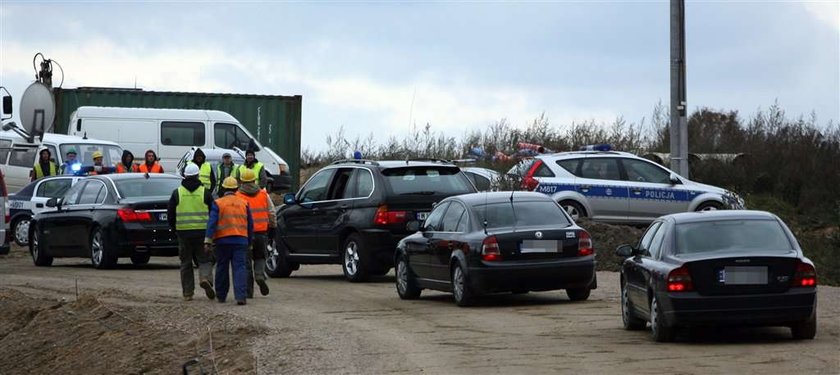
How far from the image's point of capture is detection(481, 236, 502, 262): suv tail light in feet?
57.9

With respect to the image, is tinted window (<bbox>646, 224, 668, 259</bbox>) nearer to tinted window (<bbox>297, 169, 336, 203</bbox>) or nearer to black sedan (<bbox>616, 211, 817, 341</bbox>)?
black sedan (<bbox>616, 211, 817, 341</bbox>)

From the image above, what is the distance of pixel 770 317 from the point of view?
13477 mm

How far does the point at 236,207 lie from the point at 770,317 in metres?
7.20

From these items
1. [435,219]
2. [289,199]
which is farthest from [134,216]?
[435,219]

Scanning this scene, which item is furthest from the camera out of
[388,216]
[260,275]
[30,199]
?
[30,199]

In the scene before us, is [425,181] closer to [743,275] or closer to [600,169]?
[600,169]

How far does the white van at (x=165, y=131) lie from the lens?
39938 millimetres

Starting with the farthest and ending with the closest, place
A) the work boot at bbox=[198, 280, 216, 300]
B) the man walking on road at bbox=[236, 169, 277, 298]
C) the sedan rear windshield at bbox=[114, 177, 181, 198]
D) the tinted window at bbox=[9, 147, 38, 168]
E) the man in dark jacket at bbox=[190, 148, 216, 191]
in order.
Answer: the tinted window at bbox=[9, 147, 38, 168], the man in dark jacket at bbox=[190, 148, 216, 191], the sedan rear windshield at bbox=[114, 177, 181, 198], the man walking on road at bbox=[236, 169, 277, 298], the work boot at bbox=[198, 280, 216, 300]

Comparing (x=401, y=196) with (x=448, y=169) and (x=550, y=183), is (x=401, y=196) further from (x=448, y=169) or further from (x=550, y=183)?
(x=550, y=183)

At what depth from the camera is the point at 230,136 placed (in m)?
40.4

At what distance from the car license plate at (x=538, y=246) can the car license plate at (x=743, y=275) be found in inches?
180

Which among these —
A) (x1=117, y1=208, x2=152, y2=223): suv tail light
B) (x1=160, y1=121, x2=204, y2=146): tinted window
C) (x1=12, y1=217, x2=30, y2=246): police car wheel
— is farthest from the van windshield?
(x1=117, y1=208, x2=152, y2=223): suv tail light

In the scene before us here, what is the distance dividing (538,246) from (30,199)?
53.9 feet

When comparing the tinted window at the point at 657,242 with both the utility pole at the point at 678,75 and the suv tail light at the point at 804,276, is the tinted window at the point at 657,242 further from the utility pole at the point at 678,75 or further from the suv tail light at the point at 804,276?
the utility pole at the point at 678,75
